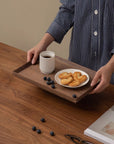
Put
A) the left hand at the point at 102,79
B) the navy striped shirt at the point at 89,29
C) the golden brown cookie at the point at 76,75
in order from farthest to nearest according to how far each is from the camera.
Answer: the navy striped shirt at the point at 89,29
the golden brown cookie at the point at 76,75
the left hand at the point at 102,79

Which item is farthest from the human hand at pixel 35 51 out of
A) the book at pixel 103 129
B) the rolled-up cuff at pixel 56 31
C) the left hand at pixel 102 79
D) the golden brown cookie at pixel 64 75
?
the book at pixel 103 129

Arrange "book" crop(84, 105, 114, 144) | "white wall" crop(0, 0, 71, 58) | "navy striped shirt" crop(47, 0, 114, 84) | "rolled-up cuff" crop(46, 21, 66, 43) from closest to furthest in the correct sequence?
"book" crop(84, 105, 114, 144) < "navy striped shirt" crop(47, 0, 114, 84) < "rolled-up cuff" crop(46, 21, 66, 43) < "white wall" crop(0, 0, 71, 58)

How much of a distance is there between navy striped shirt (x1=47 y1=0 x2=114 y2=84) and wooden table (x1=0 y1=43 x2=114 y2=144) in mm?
369

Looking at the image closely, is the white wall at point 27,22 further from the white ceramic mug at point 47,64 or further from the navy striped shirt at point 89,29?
the white ceramic mug at point 47,64

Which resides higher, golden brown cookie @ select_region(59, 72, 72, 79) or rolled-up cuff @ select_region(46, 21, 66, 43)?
rolled-up cuff @ select_region(46, 21, 66, 43)

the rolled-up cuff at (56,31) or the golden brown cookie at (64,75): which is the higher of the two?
the rolled-up cuff at (56,31)

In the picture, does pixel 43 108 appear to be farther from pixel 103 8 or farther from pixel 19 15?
pixel 19 15

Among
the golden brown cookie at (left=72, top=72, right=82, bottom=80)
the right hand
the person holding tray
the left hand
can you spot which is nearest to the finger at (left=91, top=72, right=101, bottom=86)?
the left hand

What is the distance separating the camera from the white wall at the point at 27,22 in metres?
3.82

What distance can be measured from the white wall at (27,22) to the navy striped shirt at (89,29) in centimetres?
137

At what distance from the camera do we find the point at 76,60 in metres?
2.44

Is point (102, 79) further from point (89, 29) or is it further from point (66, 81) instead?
point (89, 29)

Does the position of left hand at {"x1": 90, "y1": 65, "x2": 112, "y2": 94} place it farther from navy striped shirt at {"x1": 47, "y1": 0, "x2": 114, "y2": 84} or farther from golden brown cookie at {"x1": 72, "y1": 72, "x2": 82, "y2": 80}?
navy striped shirt at {"x1": 47, "y1": 0, "x2": 114, "y2": 84}

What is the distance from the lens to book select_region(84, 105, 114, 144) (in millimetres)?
1580
